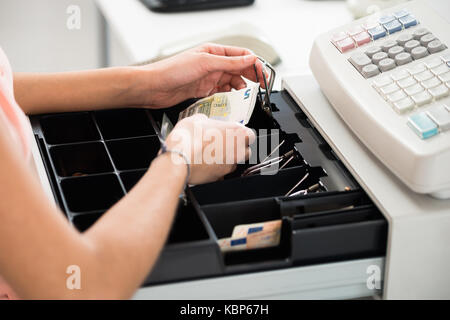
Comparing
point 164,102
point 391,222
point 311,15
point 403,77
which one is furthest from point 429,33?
point 311,15

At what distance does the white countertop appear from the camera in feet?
4.73

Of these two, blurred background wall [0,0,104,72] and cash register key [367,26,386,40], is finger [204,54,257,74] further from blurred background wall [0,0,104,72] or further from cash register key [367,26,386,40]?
blurred background wall [0,0,104,72]

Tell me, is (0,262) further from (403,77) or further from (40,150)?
(403,77)

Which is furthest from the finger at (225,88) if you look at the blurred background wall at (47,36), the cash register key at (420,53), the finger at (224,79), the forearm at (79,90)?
the blurred background wall at (47,36)

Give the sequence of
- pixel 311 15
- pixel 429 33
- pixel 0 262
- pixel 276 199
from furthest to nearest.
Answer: pixel 311 15
pixel 429 33
pixel 276 199
pixel 0 262

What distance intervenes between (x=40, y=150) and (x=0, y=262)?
11.5 inches

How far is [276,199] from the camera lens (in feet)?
2.31

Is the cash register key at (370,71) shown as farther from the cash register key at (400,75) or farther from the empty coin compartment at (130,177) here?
the empty coin compartment at (130,177)

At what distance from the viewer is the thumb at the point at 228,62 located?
38.5 inches

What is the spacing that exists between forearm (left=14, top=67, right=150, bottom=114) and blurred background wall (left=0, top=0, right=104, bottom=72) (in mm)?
1263

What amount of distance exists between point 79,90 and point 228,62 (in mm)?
242

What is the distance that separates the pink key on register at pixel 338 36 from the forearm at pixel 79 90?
0.98 feet

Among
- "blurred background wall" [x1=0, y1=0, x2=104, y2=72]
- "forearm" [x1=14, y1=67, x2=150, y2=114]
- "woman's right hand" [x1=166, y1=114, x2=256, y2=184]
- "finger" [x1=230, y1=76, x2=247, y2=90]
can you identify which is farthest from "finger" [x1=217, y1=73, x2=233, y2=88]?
"blurred background wall" [x1=0, y1=0, x2=104, y2=72]

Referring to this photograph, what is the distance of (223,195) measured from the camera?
30.1 inches
